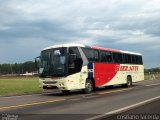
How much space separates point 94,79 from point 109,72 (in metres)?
2.95

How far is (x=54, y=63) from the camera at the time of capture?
24.3 meters

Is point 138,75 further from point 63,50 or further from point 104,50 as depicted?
point 63,50

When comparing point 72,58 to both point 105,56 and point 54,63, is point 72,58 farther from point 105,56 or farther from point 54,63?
point 105,56

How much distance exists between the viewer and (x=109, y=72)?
3003cm

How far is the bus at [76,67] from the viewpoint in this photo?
79.3 feet

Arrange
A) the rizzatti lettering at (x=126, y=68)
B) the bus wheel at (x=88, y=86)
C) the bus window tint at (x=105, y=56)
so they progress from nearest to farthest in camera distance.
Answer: the bus wheel at (x=88, y=86), the bus window tint at (x=105, y=56), the rizzatti lettering at (x=126, y=68)

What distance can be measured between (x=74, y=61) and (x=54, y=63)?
1.29 meters

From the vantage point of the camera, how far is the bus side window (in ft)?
79.9

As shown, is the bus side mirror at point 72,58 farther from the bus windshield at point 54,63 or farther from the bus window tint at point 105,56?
the bus window tint at point 105,56

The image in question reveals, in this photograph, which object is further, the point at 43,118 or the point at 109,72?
the point at 109,72

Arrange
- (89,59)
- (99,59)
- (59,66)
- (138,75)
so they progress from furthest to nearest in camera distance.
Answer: (138,75)
(99,59)
(89,59)
(59,66)

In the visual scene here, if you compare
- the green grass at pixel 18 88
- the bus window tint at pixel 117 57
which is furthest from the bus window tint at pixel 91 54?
the green grass at pixel 18 88

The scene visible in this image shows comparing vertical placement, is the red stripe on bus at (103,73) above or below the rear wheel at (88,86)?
above

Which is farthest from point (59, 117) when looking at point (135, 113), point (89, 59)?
point (89, 59)
